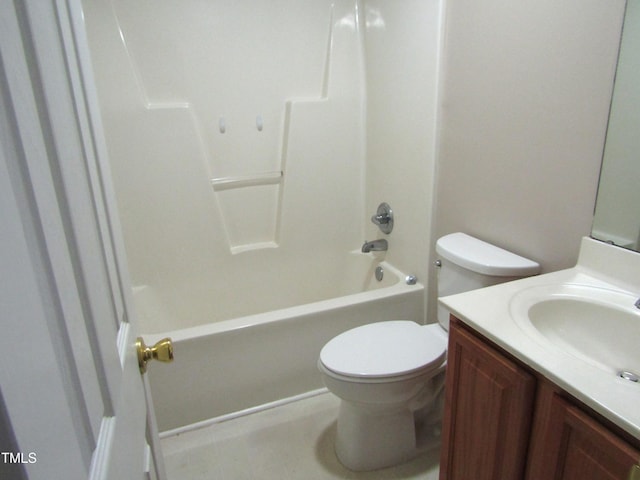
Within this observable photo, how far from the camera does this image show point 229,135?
2225mm

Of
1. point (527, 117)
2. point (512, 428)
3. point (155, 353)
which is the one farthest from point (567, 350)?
point (155, 353)

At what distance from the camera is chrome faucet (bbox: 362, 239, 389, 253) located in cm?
231

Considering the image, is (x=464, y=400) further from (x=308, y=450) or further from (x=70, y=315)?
(x=70, y=315)

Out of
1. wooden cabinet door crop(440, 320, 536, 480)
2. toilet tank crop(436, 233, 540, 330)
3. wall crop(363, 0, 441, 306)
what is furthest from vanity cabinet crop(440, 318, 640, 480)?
wall crop(363, 0, 441, 306)

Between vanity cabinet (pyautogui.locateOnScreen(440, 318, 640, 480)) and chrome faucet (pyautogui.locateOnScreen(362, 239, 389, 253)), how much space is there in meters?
1.22

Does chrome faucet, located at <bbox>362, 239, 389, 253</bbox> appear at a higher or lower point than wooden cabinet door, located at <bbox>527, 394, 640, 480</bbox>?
lower

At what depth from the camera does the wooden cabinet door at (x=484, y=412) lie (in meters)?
0.90

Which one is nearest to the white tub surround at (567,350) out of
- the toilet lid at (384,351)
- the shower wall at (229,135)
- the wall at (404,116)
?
the toilet lid at (384,351)

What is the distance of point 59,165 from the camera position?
43 cm

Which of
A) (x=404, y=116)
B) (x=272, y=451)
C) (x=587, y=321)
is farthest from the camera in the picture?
(x=404, y=116)

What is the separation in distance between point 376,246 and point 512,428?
1466 mm

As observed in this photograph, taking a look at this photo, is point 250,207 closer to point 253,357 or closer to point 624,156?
point 253,357

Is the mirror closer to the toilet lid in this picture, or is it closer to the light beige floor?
the toilet lid

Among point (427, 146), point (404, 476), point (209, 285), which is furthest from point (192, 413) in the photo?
point (427, 146)
